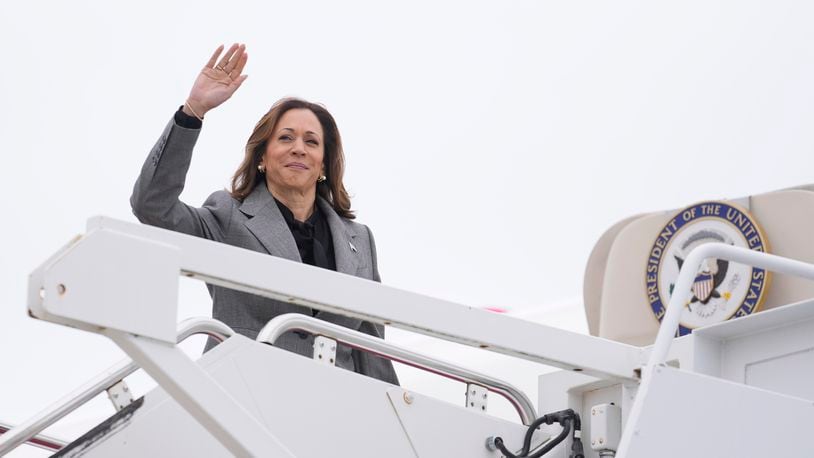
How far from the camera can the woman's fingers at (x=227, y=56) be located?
4062 millimetres

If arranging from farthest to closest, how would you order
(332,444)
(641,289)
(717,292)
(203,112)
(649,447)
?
1. (641,289)
2. (717,292)
3. (203,112)
4. (332,444)
5. (649,447)

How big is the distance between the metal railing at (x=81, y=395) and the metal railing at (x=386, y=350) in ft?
0.42

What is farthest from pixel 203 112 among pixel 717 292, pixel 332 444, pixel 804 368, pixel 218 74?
pixel 717 292

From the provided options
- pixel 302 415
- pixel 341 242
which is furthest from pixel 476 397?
pixel 341 242

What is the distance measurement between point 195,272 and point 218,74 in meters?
1.37

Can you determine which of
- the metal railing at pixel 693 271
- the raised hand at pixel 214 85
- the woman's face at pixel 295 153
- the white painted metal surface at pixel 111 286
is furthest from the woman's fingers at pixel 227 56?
the metal railing at pixel 693 271

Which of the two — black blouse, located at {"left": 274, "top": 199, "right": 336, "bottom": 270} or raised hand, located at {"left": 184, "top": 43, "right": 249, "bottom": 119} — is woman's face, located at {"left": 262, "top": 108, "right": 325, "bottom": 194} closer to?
black blouse, located at {"left": 274, "top": 199, "right": 336, "bottom": 270}

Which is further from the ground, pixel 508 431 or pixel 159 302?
pixel 159 302

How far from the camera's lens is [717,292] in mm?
5375

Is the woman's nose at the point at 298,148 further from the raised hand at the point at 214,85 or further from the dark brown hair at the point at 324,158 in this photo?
the raised hand at the point at 214,85

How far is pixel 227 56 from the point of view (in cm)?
409

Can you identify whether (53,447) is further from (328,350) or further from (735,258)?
(735,258)

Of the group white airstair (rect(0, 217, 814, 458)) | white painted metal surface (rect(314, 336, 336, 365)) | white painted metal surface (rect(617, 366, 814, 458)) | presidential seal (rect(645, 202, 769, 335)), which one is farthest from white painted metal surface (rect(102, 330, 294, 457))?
presidential seal (rect(645, 202, 769, 335))

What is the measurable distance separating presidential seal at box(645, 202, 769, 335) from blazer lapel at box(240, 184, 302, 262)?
192 centimetres
